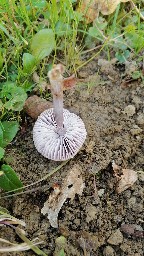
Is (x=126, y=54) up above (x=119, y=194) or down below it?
above

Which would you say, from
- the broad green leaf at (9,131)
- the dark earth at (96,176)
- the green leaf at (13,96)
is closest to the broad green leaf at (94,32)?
the dark earth at (96,176)

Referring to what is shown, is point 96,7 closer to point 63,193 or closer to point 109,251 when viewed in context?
point 63,193

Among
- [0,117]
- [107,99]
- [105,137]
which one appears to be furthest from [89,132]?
[0,117]

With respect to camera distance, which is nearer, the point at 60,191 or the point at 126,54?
the point at 60,191

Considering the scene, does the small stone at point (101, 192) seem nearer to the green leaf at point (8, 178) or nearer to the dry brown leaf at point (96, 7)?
the green leaf at point (8, 178)

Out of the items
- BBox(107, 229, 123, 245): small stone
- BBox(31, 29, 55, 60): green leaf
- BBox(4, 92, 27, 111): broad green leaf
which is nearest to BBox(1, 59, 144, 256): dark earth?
BBox(107, 229, 123, 245): small stone

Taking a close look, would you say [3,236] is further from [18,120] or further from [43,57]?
[43,57]

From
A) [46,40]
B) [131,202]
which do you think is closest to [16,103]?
[46,40]

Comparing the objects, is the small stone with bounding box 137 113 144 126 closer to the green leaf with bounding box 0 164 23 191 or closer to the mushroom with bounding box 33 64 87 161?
the mushroom with bounding box 33 64 87 161
